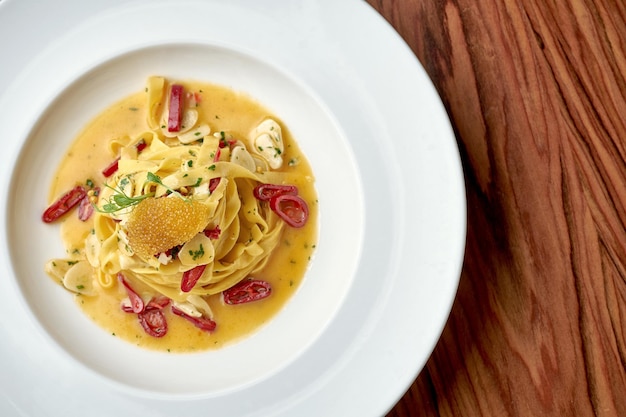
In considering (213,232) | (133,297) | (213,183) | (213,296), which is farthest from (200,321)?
(213,183)

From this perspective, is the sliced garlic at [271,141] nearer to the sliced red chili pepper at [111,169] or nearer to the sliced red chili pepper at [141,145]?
the sliced red chili pepper at [141,145]

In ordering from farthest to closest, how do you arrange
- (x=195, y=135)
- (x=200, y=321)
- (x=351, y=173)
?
(x=195, y=135) < (x=200, y=321) < (x=351, y=173)

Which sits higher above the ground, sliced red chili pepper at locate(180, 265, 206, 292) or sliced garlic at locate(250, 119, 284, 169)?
sliced garlic at locate(250, 119, 284, 169)

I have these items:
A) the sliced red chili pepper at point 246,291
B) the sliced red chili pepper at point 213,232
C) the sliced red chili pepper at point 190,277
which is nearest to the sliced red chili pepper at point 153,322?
the sliced red chili pepper at point 190,277

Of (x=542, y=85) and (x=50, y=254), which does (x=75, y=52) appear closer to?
(x=50, y=254)

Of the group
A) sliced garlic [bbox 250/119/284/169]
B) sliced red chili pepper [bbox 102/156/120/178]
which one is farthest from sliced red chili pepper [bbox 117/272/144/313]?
sliced garlic [bbox 250/119/284/169]

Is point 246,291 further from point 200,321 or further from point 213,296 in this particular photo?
point 200,321

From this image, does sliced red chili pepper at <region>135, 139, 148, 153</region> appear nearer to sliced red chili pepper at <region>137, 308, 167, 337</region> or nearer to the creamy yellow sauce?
the creamy yellow sauce
